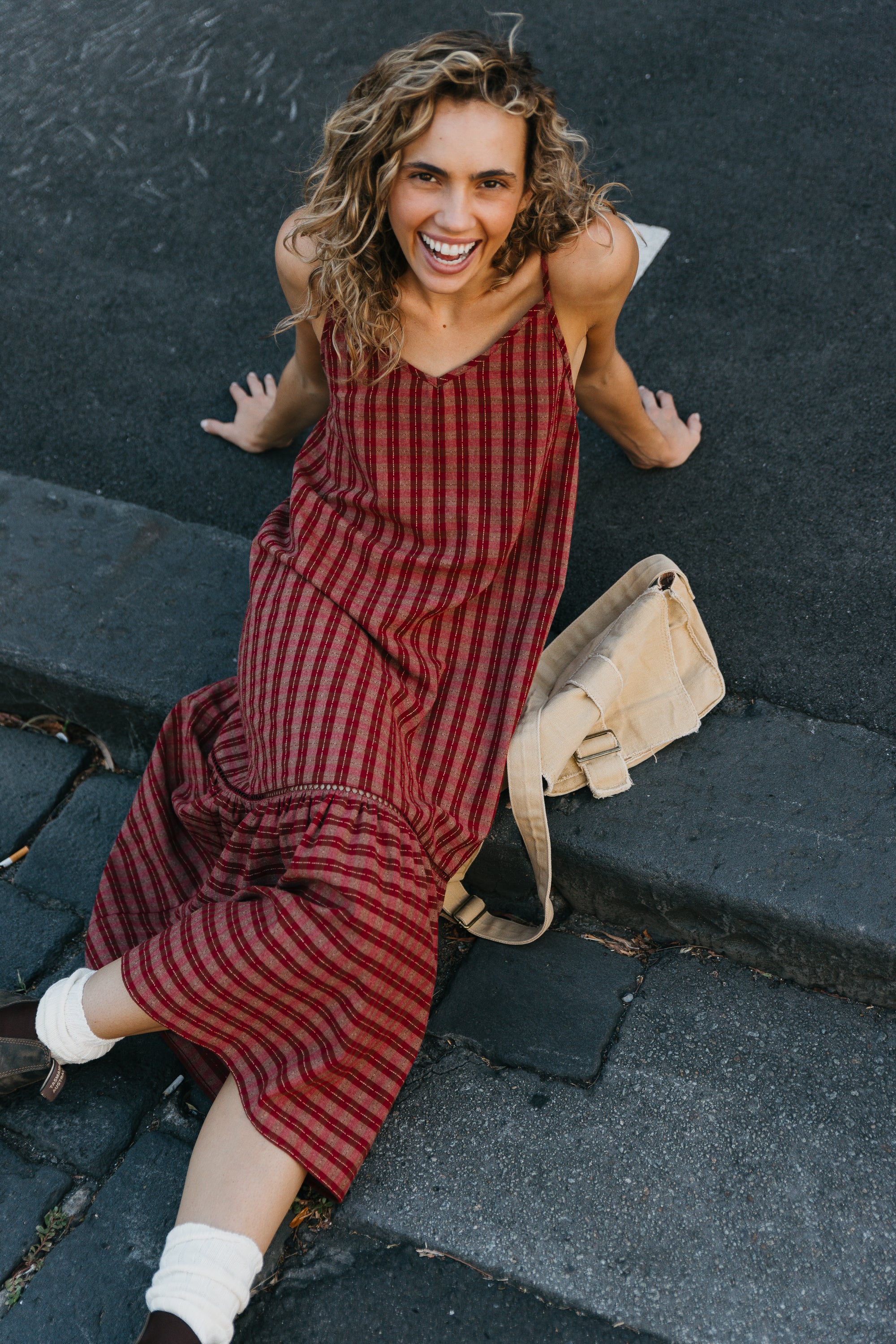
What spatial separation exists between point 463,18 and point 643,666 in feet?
12.8

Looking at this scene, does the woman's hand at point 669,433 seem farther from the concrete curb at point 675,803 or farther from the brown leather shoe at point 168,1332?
the brown leather shoe at point 168,1332

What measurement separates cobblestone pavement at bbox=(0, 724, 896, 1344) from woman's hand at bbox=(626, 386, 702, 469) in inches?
56.6

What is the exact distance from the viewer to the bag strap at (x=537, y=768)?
236cm

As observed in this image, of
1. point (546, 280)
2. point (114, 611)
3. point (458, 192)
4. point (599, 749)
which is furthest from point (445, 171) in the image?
point (114, 611)

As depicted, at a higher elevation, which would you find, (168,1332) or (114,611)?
(114,611)

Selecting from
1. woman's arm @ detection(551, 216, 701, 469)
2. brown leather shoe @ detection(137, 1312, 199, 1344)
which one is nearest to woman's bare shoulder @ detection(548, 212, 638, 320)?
woman's arm @ detection(551, 216, 701, 469)

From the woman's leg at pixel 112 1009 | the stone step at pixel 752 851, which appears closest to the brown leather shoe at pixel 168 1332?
the woman's leg at pixel 112 1009

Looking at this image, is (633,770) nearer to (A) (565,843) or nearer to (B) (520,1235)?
(A) (565,843)

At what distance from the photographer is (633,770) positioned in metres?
2.56

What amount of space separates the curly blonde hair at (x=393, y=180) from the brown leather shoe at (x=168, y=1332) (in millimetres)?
1853

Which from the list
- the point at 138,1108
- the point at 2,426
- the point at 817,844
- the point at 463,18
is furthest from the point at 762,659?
the point at 463,18

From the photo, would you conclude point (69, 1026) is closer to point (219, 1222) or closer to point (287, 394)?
point (219, 1222)

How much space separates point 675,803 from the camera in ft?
8.12

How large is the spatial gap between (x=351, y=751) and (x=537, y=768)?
423 mm
